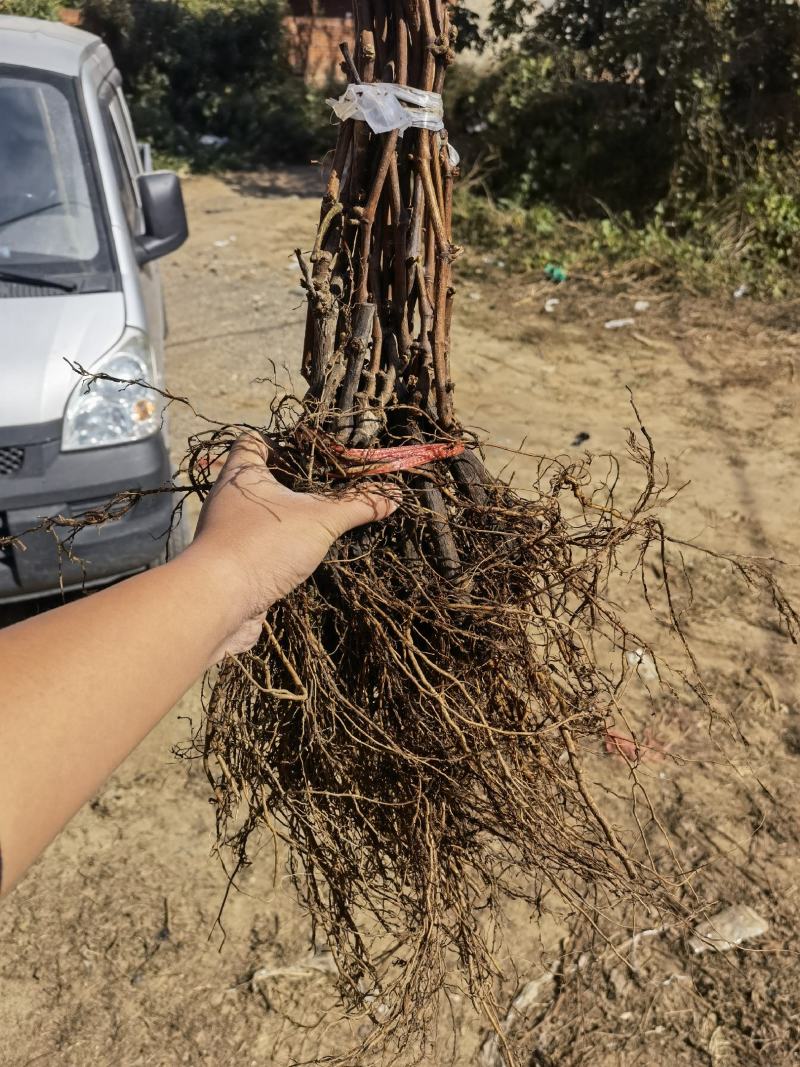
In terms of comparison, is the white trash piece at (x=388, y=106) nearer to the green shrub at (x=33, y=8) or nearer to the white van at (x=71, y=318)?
the white van at (x=71, y=318)

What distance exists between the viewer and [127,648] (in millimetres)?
1193

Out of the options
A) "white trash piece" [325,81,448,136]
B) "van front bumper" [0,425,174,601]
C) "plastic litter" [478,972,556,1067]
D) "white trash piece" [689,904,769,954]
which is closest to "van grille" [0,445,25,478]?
"van front bumper" [0,425,174,601]

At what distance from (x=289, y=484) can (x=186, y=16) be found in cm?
1571

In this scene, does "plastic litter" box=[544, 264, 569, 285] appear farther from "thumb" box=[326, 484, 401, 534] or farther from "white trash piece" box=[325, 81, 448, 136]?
"thumb" box=[326, 484, 401, 534]

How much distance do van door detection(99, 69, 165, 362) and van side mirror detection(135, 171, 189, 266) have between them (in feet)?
Answer: 0.22

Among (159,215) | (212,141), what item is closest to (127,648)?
(159,215)

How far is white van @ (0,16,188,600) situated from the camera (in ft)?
10.5

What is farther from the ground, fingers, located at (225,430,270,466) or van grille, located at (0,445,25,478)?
fingers, located at (225,430,270,466)

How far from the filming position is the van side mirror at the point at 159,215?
4.00 metres

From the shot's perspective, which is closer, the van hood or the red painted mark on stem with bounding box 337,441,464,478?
the red painted mark on stem with bounding box 337,441,464,478

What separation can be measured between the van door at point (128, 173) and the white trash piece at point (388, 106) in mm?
2165

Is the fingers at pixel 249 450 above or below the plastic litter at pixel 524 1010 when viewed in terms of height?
above

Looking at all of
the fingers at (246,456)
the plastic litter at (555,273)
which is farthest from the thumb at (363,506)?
the plastic litter at (555,273)

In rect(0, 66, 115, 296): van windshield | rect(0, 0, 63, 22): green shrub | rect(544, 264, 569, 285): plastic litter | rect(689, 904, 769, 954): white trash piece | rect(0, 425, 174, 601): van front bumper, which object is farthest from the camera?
rect(0, 0, 63, 22): green shrub
